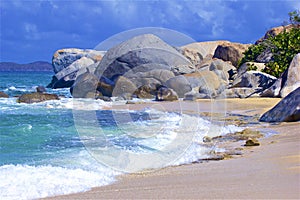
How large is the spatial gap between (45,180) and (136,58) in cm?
2109

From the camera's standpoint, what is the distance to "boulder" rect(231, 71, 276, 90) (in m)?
19.8

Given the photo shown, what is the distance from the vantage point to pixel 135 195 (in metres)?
4.46

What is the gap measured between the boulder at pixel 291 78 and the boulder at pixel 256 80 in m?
2.63

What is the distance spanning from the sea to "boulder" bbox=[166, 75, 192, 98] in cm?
770

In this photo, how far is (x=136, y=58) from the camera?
85.9ft

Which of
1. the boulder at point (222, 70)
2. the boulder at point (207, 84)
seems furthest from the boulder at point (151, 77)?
the boulder at point (222, 70)

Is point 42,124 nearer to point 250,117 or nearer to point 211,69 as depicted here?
point 250,117

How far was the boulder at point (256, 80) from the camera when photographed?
19.8 meters

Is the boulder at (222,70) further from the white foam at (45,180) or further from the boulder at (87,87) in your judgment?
the white foam at (45,180)

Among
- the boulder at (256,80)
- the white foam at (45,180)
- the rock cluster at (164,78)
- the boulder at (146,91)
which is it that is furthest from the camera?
the boulder at (146,91)

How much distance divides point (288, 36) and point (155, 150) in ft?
56.8

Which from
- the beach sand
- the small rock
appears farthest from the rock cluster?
the beach sand

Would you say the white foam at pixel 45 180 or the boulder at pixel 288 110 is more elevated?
the boulder at pixel 288 110

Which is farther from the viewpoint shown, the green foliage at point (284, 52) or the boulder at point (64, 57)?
the boulder at point (64, 57)
